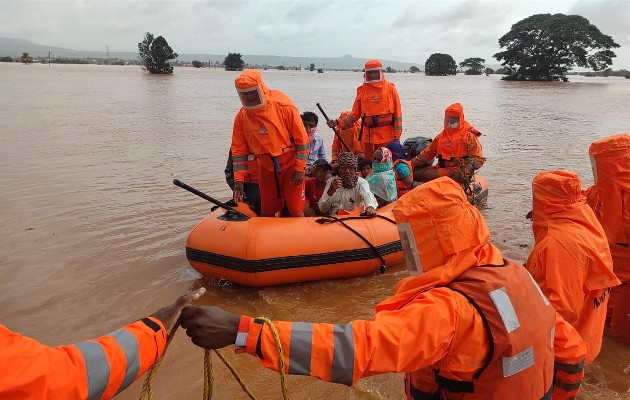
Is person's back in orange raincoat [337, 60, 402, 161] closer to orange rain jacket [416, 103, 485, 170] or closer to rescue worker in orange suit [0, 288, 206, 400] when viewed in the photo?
orange rain jacket [416, 103, 485, 170]

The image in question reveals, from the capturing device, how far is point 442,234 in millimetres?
1513

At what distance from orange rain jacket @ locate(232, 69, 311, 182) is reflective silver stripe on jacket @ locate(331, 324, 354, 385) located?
3164mm

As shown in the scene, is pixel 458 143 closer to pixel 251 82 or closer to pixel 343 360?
pixel 251 82

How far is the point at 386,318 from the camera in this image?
140cm

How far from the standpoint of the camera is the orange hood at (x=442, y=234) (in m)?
1.49

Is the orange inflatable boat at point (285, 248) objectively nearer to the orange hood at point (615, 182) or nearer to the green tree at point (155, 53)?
the orange hood at point (615, 182)

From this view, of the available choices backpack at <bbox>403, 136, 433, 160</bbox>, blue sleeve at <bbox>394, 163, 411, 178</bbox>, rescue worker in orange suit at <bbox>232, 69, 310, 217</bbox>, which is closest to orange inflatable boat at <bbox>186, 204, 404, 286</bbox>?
rescue worker in orange suit at <bbox>232, 69, 310, 217</bbox>

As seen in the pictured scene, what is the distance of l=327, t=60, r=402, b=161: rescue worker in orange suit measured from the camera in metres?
6.26

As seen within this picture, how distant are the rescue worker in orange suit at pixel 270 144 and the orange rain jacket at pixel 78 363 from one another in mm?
2969

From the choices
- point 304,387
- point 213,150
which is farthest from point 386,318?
point 213,150

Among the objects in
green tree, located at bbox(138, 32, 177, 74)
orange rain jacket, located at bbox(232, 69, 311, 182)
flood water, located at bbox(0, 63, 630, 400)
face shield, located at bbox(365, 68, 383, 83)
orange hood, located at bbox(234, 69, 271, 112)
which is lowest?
flood water, located at bbox(0, 63, 630, 400)

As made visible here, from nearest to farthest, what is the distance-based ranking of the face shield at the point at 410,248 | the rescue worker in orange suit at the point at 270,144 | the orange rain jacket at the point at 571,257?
the face shield at the point at 410,248 → the orange rain jacket at the point at 571,257 → the rescue worker in orange suit at the point at 270,144

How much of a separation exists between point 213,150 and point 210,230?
6.87 meters

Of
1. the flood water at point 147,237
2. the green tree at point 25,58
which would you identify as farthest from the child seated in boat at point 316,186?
the green tree at point 25,58
